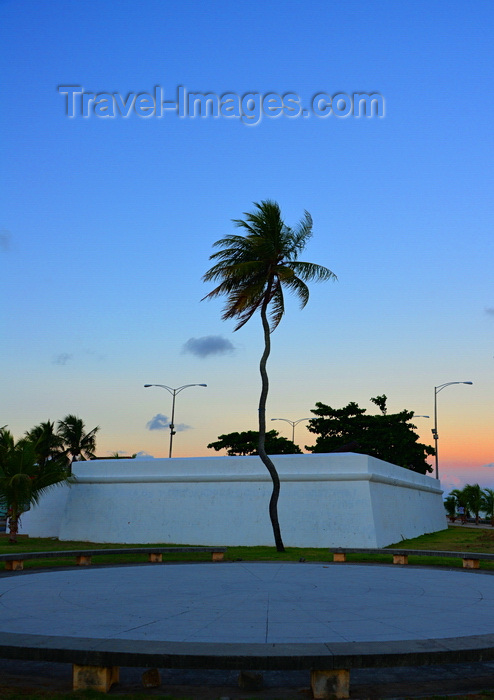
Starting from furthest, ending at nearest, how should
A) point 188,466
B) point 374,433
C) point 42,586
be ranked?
1. point 374,433
2. point 188,466
3. point 42,586

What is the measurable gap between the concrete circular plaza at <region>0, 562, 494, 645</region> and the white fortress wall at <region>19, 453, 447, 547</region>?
12.7 metres

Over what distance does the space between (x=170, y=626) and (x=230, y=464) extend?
22.4m

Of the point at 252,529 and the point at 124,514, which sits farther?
the point at 124,514

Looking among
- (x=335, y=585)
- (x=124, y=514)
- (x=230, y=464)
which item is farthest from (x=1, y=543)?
(x=335, y=585)

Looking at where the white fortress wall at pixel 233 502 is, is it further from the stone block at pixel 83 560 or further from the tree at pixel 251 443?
the tree at pixel 251 443

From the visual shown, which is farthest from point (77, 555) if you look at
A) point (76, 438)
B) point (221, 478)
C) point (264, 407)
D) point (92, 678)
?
point (76, 438)

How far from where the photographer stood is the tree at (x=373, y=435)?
6581 cm

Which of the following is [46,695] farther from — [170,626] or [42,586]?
[42,586]

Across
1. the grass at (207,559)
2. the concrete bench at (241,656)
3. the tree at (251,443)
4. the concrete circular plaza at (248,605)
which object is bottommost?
the grass at (207,559)

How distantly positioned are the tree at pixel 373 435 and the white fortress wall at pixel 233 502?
102 feet

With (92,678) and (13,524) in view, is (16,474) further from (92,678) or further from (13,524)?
(92,678)

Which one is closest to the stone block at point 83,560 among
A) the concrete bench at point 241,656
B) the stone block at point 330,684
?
the concrete bench at point 241,656

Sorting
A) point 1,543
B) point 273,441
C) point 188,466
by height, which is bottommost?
point 1,543

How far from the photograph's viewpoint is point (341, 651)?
6.14 meters
